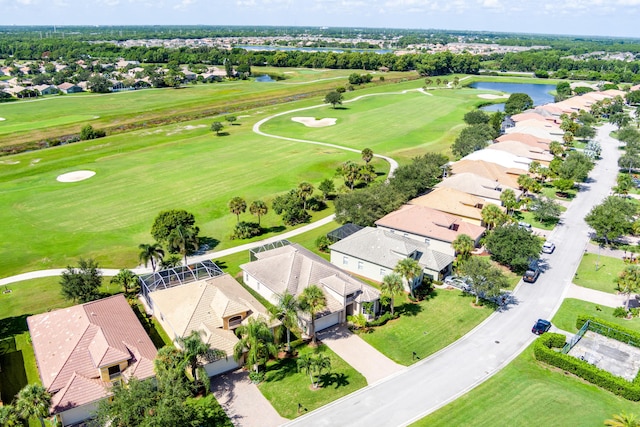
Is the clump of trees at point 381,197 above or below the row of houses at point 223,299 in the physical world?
above

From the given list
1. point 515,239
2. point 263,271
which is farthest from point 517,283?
point 263,271

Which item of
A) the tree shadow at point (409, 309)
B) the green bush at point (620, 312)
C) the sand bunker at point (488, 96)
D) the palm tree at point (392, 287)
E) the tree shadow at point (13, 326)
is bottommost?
the green bush at point (620, 312)

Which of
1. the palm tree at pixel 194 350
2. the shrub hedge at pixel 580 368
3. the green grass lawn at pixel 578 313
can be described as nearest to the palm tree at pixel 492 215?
the green grass lawn at pixel 578 313

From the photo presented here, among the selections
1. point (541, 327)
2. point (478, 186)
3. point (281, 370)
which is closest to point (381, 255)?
point (541, 327)

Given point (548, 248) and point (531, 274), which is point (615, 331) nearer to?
point (531, 274)

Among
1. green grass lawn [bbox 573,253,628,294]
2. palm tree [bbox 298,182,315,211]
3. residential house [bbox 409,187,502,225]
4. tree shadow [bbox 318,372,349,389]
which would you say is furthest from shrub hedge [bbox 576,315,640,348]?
palm tree [bbox 298,182,315,211]

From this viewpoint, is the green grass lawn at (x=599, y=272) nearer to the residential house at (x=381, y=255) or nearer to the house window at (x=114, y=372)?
the residential house at (x=381, y=255)
